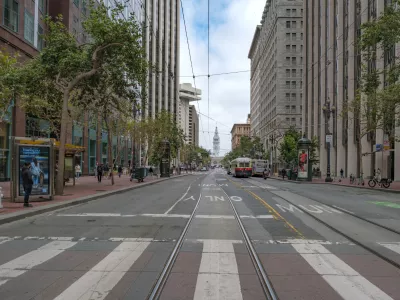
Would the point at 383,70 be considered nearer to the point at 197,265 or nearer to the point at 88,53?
the point at 88,53

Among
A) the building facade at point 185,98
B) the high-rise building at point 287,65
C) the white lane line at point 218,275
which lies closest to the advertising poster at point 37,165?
the white lane line at point 218,275

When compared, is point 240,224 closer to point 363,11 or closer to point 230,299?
point 230,299

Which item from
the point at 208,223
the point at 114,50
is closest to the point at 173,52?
the point at 114,50

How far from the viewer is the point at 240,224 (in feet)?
35.5

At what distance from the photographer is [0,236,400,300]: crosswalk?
16.9 ft

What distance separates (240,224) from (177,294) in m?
6.01

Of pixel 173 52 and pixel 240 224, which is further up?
pixel 173 52

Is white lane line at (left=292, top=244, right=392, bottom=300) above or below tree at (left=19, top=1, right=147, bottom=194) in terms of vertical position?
below

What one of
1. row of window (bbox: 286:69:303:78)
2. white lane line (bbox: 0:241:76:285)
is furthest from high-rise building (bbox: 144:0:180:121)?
white lane line (bbox: 0:241:76:285)

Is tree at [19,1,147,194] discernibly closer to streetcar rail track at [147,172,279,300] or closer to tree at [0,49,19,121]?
tree at [0,49,19,121]

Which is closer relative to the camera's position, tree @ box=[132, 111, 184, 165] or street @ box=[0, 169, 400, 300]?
street @ box=[0, 169, 400, 300]

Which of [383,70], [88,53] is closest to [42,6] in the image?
[88,53]

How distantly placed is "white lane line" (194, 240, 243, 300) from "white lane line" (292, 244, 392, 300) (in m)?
1.33

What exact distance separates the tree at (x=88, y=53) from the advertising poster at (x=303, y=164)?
2634 centimetres
